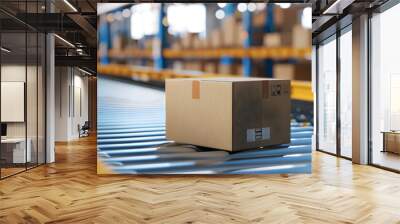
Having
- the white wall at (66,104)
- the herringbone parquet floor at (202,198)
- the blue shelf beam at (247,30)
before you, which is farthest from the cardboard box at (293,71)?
the white wall at (66,104)

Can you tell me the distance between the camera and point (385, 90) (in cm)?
672

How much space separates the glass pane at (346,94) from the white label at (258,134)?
125 inches

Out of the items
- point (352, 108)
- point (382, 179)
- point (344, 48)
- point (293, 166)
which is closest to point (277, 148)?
point (293, 166)

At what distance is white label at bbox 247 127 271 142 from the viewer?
5.22 metres

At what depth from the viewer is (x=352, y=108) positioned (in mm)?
7621

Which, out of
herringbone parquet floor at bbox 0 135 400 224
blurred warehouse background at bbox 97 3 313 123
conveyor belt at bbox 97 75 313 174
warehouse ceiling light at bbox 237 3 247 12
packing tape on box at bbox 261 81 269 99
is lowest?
herringbone parquet floor at bbox 0 135 400 224

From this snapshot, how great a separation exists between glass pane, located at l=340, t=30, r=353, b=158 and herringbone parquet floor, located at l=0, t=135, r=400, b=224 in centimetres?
166

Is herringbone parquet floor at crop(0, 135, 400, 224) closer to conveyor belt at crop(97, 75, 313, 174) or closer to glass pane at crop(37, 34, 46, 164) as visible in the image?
conveyor belt at crop(97, 75, 313, 174)

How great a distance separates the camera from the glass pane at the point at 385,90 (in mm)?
6418

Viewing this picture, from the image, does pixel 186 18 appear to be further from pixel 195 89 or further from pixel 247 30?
pixel 195 89

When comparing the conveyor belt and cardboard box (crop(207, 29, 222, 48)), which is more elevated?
cardboard box (crop(207, 29, 222, 48))

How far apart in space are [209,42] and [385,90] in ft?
9.94

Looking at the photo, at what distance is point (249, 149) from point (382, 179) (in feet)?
6.26

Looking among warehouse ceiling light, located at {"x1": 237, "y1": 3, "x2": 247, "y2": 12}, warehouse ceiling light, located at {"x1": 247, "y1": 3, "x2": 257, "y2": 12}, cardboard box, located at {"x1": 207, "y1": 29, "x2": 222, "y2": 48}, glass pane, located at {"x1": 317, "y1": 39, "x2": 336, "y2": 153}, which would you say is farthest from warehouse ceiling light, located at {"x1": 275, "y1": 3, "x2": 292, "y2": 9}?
glass pane, located at {"x1": 317, "y1": 39, "x2": 336, "y2": 153}
